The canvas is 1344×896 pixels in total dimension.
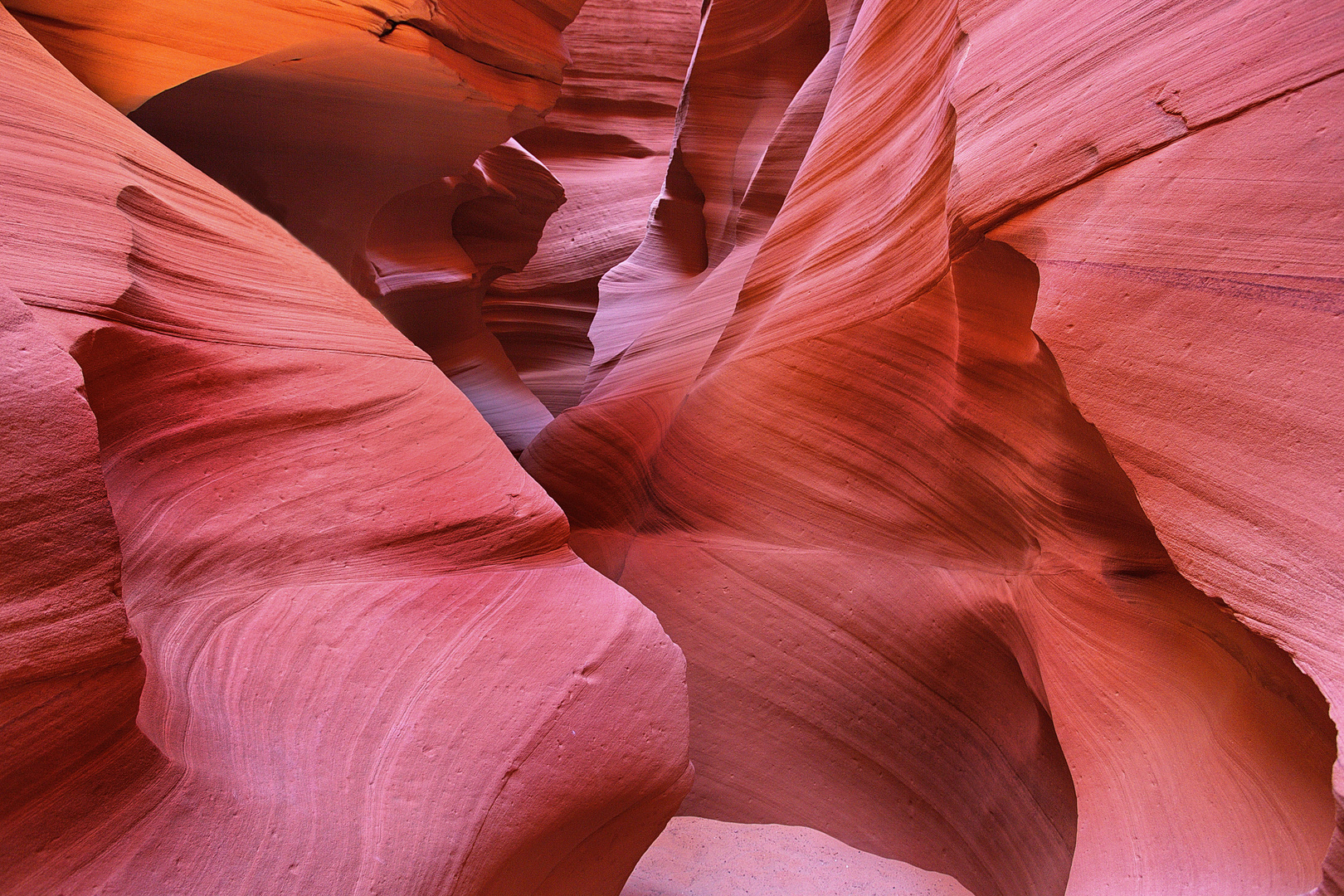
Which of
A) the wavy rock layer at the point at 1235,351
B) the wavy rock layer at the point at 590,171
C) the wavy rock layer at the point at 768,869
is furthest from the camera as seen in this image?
the wavy rock layer at the point at 590,171

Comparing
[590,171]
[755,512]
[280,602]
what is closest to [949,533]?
[755,512]

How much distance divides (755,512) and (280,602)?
2.17 m

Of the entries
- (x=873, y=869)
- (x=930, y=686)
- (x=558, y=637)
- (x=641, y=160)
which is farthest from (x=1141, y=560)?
(x=641, y=160)

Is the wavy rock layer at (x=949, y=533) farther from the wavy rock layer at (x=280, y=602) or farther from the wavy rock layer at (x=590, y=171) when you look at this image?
Result: the wavy rock layer at (x=590, y=171)

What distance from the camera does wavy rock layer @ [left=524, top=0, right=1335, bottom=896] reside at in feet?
6.34

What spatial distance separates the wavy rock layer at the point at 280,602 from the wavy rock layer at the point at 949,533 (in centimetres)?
110

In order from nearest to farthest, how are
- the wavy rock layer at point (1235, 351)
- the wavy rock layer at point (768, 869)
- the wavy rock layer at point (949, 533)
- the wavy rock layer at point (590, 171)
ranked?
the wavy rock layer at point (1235, 351)
the wavy rock layer at point (949, 533)
the wavy rock layer at point (768, 869)
the wavy rock layer at point (590, 171)

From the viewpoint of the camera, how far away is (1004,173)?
236 centimetres

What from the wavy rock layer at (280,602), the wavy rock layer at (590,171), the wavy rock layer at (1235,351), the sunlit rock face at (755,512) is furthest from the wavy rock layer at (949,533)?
the wavy rock layer at (590,171)

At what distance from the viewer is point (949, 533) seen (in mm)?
3229

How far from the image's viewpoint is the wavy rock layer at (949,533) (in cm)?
193

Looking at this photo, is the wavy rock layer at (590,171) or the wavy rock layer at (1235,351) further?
the wavy rock layer at (590,171)

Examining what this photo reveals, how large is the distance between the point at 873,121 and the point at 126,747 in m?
3.59

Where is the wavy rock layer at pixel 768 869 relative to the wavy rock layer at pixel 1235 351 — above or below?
below
